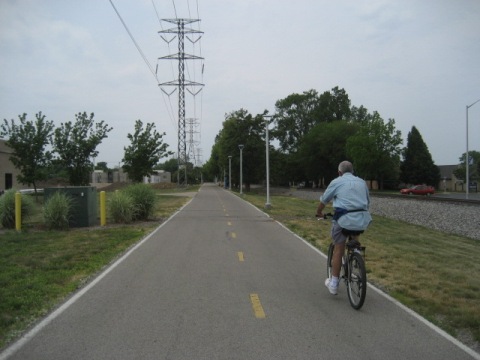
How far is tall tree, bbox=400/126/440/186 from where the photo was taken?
8356cm

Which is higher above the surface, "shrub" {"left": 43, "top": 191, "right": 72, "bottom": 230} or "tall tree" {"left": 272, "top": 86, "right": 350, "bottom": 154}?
"tall tree" {"left": 272, "top": 86, "right": 350, "bottom": 154}

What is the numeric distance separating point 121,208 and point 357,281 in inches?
538

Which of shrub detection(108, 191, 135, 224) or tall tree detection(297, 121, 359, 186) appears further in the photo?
tall tree detection(297, 121, 359, 186)

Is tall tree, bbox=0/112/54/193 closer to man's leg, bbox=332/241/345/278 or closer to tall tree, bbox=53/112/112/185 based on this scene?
tall tree, bbox=53/112/112/185

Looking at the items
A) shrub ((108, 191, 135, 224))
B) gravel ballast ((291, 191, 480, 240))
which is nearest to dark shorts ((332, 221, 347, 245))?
shrub ((108, 191, 135, 224))

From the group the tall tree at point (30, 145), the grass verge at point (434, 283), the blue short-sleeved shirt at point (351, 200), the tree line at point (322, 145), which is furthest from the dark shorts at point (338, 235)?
the tree line at point (322, 145)

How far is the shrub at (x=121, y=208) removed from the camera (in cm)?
1877

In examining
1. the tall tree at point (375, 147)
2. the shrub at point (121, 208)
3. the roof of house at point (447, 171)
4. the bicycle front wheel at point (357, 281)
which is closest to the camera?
the bicycle front wheel at point (357, 281)

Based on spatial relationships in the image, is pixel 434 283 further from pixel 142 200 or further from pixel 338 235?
pixel 142 200

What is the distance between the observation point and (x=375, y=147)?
71688 millimetres

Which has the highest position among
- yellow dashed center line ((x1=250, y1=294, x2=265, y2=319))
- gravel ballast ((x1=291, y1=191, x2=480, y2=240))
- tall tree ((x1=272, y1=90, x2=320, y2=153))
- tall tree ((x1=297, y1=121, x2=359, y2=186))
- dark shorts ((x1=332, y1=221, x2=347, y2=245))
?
tall tree ((x1=272, y1=90, x2=320, y2=153))

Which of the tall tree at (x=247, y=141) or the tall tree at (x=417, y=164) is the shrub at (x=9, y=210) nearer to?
the tall tree at (x=247, y=141)

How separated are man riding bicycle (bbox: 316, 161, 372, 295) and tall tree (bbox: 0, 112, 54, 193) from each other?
2704 cm

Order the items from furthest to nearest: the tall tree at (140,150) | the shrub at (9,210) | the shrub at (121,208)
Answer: the tall tree at (140,150), the shrub at (121,208), the shrub at (9,210)
